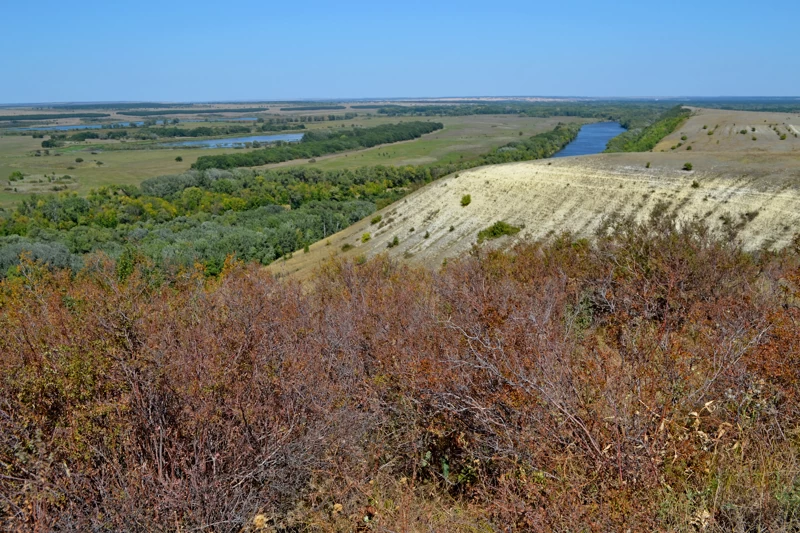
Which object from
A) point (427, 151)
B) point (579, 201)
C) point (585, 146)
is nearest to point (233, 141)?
point (427, 151)

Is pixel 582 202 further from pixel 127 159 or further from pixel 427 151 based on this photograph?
pixel 127 159

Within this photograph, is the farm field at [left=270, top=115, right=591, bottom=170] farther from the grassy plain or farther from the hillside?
the hillside

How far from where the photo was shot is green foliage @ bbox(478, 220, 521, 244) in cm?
3831

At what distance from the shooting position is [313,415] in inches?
261

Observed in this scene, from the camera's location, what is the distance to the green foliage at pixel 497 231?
Result: 126 ft

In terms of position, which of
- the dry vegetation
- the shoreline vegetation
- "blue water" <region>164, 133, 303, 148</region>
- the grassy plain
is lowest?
the shoreline vegetation

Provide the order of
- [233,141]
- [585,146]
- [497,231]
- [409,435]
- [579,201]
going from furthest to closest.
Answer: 1. [233,141]
2. [585,146]
3. [579,201]
4. [497,231]
5. [409,435]

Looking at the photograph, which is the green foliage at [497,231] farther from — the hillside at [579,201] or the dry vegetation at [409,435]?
the dry vegetation at [409,435]

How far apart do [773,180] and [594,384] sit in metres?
36.4

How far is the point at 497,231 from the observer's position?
38.7m

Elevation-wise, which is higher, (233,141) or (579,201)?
(233,141)

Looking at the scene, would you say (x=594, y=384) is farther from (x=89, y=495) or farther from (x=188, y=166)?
(x=188, y=166)

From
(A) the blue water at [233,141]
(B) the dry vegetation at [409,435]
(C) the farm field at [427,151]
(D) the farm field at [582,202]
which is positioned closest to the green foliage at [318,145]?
(C) the farm field at [427,151]

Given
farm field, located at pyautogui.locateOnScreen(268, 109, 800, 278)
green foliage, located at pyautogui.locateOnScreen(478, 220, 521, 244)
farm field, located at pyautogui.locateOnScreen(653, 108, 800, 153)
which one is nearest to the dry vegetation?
farm field, located at pyautogui.locateOnScreen(268, 109, 800, 278)
